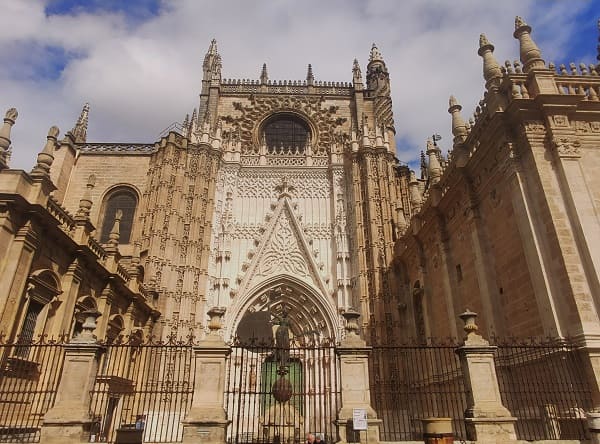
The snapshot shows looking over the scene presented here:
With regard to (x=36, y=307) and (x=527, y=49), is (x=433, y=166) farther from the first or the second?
(x=36, y=307)

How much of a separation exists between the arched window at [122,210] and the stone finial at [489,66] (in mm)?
19118

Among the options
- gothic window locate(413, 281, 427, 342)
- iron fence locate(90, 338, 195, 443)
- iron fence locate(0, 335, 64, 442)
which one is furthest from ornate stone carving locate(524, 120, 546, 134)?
iron fence locate(0, 335, 64, 442)

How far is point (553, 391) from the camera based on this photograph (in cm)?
826

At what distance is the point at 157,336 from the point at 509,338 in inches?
590

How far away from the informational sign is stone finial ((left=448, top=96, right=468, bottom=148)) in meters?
9.32

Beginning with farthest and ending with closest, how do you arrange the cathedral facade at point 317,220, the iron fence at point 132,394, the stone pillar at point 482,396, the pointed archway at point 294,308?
the pointed archway at point 294,308 < the cathedral facade at point 317,220 < the iron fence at point 132,394 < the stone pillar at point 482,396

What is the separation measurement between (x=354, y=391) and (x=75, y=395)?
17.7ft

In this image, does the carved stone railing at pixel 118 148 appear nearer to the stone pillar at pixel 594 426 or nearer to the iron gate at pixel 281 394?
the iron gate at pixel 281 394

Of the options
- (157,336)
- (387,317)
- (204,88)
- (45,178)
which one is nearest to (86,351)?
(45,178)

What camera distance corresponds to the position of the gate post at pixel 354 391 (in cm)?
788

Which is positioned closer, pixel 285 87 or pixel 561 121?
pixel 561 121

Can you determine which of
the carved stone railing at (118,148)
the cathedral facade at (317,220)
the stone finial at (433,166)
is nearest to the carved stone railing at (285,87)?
the cathedral facade at (317,220)

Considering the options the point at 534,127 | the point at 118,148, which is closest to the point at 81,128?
the point at 118,148

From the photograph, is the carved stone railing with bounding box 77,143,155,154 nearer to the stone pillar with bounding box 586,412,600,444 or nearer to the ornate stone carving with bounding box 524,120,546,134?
the ornate stone carving with bounding box 524,120,546,134
